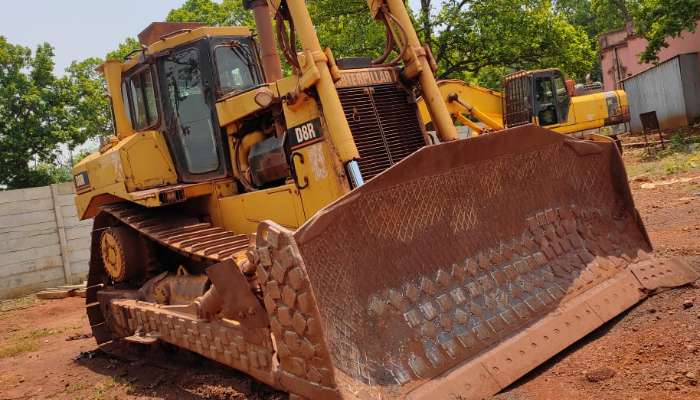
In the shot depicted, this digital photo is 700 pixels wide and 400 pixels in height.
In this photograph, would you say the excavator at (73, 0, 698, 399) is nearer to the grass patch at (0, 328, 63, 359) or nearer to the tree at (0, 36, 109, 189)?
the grass patch at (0, 328, 63, 359)

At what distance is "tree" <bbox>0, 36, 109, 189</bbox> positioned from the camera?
20.6 meters

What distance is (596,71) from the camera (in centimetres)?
4688

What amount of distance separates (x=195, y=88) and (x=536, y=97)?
38.1 feet

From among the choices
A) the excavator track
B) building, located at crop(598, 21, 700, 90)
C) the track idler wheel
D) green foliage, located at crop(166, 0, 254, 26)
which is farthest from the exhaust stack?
green foliage, located at crop(166, 0, 254, 26)

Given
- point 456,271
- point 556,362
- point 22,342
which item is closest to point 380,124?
point 456,271

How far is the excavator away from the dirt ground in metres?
0.16

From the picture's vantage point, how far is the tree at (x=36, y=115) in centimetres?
2061

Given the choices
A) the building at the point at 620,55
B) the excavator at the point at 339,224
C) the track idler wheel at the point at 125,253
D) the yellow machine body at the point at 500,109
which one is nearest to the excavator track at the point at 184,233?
the excavator at the point at 339,224

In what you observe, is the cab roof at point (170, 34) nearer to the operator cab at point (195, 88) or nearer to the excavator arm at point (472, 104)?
the operator cab at point (195, 88)

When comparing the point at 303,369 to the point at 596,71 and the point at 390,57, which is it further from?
the point at 596,71

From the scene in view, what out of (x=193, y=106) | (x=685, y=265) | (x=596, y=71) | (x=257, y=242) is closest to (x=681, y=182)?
(x=685, y=265)

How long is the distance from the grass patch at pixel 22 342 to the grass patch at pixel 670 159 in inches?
415

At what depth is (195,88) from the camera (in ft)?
18.0

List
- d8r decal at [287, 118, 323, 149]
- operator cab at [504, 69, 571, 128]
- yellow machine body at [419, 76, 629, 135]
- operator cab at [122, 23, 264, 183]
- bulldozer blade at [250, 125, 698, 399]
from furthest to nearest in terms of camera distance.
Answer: operator cab at [504, 69, 571, 128] → yellow machine body at [419, 76, 629, 135] → operator cab at [122, 23, 264, 183] → d8r decal at [287, 118, 323, 149] → bulldozer blade at [250, 125, 698, 399]
